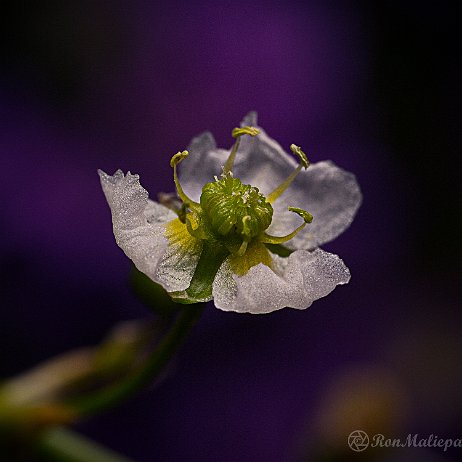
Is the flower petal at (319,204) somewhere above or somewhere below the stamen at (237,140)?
below

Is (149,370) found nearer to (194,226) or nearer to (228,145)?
(194,226)

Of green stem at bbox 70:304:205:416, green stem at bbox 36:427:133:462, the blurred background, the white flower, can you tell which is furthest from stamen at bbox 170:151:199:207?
the blurred background

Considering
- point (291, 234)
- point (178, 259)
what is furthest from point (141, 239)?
point (291, 234)

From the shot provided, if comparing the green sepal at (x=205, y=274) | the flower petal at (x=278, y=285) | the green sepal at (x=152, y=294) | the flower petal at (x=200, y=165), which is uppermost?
the flower petal at (x=200, y=165)

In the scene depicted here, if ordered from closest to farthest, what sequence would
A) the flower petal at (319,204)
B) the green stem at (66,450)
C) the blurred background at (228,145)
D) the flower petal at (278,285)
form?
1. the flower petal at (278,285)
2. the flower petal at (319,204)
3. the green stem at (66,450)
4. the blurred background at (228,145)

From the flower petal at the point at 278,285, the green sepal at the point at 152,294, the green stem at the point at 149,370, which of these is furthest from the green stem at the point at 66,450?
the flower petal at the point at 278,285

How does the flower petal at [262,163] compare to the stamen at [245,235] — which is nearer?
the stamen at [245,235]

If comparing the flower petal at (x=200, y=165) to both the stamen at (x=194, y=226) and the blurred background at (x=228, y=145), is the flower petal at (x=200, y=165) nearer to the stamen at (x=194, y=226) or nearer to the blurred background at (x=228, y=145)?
the stamen at (x=194, y=226)

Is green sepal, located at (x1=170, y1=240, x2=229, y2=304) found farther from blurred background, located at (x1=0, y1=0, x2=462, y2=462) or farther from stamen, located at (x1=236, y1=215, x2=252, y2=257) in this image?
blurred background, located at (x1=0, y1=0, x2=462, y2=462)
